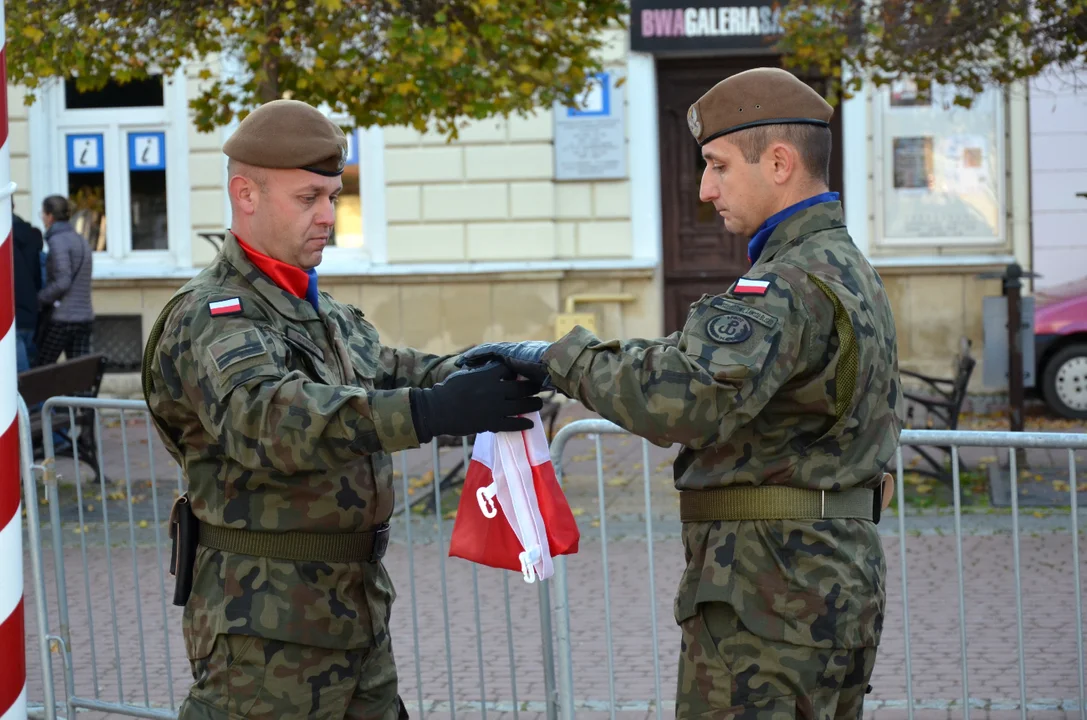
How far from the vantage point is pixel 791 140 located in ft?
9.64

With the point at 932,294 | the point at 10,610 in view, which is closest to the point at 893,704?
the point at 10,610

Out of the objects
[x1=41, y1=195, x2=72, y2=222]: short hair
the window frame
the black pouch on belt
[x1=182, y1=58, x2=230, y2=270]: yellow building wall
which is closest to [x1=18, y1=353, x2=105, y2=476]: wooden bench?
the black pouch on belt

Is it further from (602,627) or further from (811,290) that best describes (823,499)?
(602,627)

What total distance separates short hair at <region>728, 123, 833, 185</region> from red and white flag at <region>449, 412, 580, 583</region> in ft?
2.59

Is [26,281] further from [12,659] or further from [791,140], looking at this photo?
[791,140]

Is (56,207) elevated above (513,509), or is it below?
above

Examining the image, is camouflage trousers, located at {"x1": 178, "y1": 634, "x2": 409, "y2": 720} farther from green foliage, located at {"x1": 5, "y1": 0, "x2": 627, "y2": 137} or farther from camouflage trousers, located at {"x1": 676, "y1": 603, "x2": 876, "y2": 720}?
green foliage, located at {"x1": 5, "y1": 0, "x2": 627, "y2": 137}

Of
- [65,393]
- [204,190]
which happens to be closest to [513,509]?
[65,393]

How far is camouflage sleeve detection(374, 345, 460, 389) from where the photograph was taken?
358 centimetres

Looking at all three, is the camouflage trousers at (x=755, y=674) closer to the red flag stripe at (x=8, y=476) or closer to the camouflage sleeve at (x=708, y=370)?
the camouflage sleeve at (x=708, y=370)

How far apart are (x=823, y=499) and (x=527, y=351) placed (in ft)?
2.27

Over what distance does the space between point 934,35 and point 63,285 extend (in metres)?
6.74

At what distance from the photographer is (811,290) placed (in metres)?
2.84

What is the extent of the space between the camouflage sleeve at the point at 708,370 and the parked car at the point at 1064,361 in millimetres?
10128
